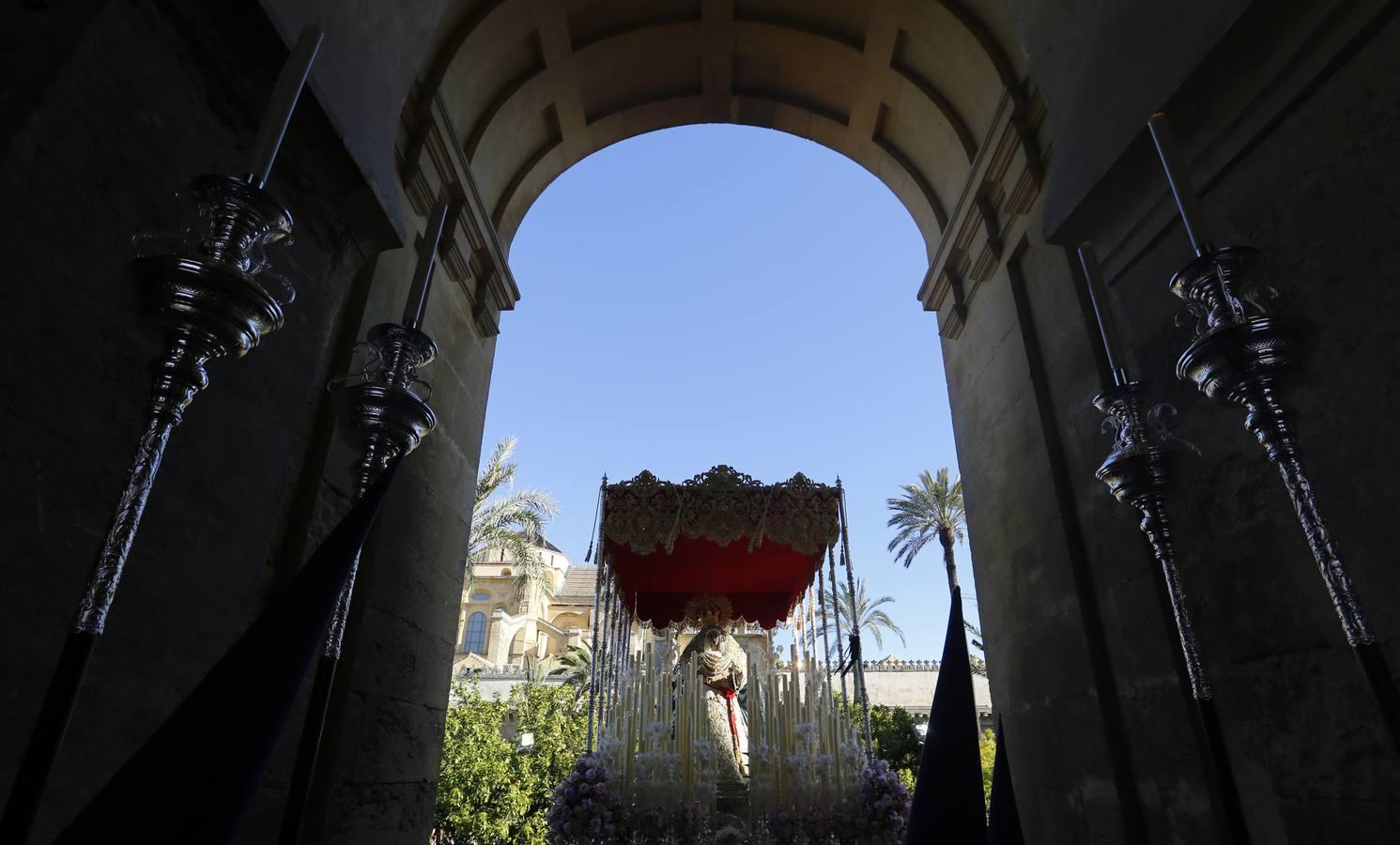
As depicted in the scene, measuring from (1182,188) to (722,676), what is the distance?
7.59m

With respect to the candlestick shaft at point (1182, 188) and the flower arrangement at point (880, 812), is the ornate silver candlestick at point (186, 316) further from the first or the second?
the flower arrangement at point (880, 812)

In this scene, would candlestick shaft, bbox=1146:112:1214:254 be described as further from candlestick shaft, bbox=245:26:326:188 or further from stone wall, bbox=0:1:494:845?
stone wall, bbox=0:1:494:845

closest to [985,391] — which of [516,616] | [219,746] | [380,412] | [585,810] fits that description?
[585,810]

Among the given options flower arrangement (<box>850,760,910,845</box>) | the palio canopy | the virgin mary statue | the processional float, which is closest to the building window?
the virgin mary statue

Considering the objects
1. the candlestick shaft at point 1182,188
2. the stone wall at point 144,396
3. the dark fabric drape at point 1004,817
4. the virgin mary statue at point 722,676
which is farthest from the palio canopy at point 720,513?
the candlestick shaft at point 1182,188

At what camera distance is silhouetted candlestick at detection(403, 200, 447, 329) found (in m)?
2.43

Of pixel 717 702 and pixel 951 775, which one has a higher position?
pixel 717 702

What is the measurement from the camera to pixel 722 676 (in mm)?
Answer: 8656

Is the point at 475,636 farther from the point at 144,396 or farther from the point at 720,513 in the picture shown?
the point at 144,396

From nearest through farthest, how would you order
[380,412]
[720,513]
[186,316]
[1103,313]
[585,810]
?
[186,316], [380,412], [1103,313], [585,810], [720,513]

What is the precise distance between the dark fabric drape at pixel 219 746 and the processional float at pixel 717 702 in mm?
4314

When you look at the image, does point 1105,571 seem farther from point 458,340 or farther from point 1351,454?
point 458,340

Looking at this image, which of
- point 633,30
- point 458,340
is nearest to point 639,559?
point 458,340

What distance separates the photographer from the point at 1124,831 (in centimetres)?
374
